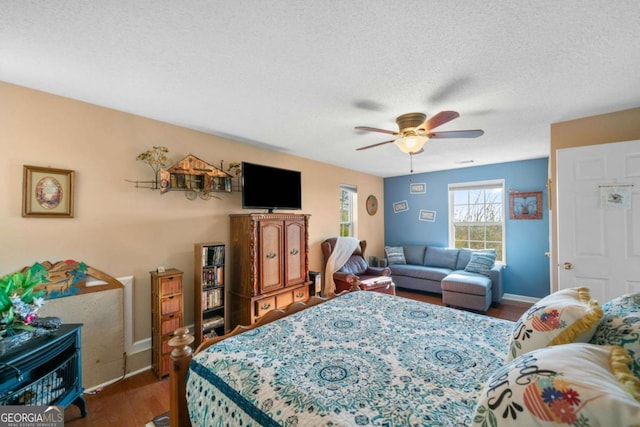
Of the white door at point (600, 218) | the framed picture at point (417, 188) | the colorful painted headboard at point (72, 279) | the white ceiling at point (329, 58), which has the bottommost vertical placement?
the colorful painted headboard at point (72, 279)

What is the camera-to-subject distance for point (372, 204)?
18.7 ft

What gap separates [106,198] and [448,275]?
485 centimetres

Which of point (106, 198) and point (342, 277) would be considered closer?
point (106, 198)

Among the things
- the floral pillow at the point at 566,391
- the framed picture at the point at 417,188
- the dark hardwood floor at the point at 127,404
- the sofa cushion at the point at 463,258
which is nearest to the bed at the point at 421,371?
the floral pillow at the point at 566,391

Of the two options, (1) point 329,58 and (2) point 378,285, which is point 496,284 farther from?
(1) point 329,58

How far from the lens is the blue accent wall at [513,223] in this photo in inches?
167

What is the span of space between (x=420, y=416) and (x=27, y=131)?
311 centimetres

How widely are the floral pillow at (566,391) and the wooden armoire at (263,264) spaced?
8.06 ft

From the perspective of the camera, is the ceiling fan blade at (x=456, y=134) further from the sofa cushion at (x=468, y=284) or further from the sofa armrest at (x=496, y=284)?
the sofa armrest at (x=496, y=284)

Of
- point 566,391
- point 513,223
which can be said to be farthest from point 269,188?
point 513,223

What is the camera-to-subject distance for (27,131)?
1930mm

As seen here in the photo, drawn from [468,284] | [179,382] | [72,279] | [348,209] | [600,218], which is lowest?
[468,284]

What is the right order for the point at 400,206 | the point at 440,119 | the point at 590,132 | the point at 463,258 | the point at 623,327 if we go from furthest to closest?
the point at 400,206, the point at 463,258, the point at 590,132, the point at 440,119, the point at 623,327

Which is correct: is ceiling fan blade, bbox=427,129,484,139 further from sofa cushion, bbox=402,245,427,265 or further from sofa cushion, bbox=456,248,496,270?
sofa cushion, bbox=402,245,427,265
